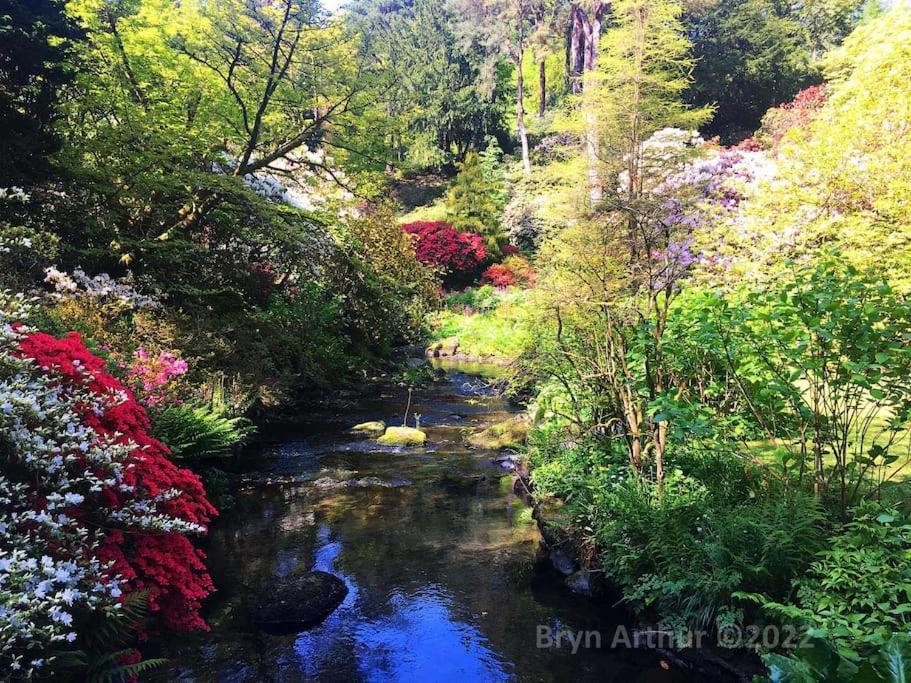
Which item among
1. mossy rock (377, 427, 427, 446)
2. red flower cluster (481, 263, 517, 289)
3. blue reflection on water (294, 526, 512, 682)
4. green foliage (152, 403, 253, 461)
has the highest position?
red flower cluster (481, 263, 517, 289)

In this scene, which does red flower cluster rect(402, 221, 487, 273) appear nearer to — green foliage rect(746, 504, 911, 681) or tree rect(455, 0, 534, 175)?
tree rect(455, 0, 534, 175)

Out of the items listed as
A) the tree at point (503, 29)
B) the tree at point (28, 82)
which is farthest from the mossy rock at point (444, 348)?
the tree at point (28, 82)

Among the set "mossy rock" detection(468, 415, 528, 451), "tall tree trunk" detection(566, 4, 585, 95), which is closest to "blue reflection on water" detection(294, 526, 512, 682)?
"mossy rock" detection(468, 415, 528, 451)

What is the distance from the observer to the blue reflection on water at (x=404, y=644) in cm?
384

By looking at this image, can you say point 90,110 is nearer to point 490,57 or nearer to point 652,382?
point 652,382

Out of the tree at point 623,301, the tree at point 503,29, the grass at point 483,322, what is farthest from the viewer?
the tree at point 503,29

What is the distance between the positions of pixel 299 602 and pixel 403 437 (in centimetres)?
474

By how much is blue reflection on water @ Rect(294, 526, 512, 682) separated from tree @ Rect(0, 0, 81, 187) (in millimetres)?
6337

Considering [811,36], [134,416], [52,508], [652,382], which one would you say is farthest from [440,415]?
[811,36]

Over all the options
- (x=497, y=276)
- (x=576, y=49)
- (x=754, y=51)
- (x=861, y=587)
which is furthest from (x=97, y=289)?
(x=754, y=51)

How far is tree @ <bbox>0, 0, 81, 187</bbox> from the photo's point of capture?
20.8 feet

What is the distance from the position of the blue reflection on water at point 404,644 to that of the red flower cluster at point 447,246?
21.1 meters

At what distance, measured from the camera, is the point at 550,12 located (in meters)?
31.2

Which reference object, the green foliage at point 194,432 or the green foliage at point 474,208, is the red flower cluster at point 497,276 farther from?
the green foliage at point 194,432
